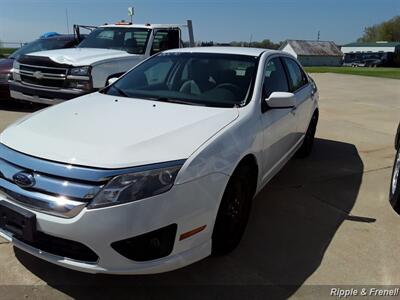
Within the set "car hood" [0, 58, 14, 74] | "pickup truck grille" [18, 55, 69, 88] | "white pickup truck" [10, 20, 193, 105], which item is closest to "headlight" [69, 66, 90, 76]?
"white pickup truck" [10, 20, 193, 105]

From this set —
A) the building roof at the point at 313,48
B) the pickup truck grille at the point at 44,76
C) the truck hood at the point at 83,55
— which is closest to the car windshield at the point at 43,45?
the truck hood at the point at 83,55

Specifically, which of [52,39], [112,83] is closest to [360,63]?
[52,39]

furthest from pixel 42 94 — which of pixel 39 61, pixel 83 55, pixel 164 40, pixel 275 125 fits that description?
pixel 275 125

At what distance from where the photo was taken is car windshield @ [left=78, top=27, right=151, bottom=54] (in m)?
8.34

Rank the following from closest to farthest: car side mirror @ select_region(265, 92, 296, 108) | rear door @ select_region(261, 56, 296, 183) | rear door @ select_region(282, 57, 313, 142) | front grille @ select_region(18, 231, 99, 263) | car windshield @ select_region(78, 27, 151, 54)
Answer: front grille @ select_region(18, 231, 99, 263) < car side mirror @ select_region(265, 92, 296, 108) < rear door @ select_region(261, 56, 296, 183) < rear door @ select_region(282, 57, 313, 142) < car windshield @ select_region(78, 27, 151, 54)

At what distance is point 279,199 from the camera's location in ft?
14.3

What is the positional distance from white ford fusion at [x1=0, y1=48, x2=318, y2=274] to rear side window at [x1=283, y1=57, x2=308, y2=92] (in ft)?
4.48

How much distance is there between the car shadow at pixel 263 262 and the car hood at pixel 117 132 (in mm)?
911

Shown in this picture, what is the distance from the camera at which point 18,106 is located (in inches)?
362

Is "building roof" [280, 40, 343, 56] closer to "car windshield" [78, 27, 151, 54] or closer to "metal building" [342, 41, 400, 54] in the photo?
"metal building" [342, 41, 400, 54]

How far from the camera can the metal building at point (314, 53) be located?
90.2 metres

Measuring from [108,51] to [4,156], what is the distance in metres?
5.64

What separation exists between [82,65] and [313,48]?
93177 millimetres

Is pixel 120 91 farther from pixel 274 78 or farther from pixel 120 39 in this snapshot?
pixel 120 39
